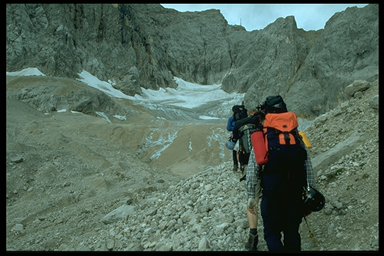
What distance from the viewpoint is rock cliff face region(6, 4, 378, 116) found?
2633 centimetres

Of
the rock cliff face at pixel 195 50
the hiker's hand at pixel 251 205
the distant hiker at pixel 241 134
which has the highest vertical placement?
the rock cliff face at pixel 195 50

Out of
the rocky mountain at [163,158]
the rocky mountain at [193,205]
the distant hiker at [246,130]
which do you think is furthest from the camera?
the distant hiker at [246,130]

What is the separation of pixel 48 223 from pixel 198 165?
61.2 feet

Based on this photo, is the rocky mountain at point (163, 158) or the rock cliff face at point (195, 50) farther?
the rock cliff face at point (195, 50)

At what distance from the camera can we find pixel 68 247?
762 centimetres

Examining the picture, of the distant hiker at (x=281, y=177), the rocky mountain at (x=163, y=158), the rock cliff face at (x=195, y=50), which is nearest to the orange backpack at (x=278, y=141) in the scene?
the distant hiker at (x=281, y=177)

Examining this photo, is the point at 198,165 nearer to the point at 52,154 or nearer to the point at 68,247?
the point at 52,154

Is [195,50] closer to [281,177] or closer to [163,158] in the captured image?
[163,158]

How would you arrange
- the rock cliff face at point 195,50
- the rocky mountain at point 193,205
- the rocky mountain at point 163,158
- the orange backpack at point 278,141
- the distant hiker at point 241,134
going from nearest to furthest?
1. the orange backpack at point 278,141
2. the rocky mountain at point 193,205
3. the rocky mountain at point 163,158
4. the distant hiker at point 241,134
5. the rock cliff face at point 195,50

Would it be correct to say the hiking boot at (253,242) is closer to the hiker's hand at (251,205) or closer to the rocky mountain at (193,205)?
the rocky mountain at (193,205)

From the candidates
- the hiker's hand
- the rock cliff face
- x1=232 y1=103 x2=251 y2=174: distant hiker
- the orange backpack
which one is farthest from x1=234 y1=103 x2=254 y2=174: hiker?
the rock cliff face

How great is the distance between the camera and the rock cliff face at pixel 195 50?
2633 cm

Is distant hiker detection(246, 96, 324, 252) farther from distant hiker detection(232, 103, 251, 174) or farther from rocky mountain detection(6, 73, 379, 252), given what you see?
distant hiker detection(232, 103, 251, 174)

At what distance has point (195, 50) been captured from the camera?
148250 mm
